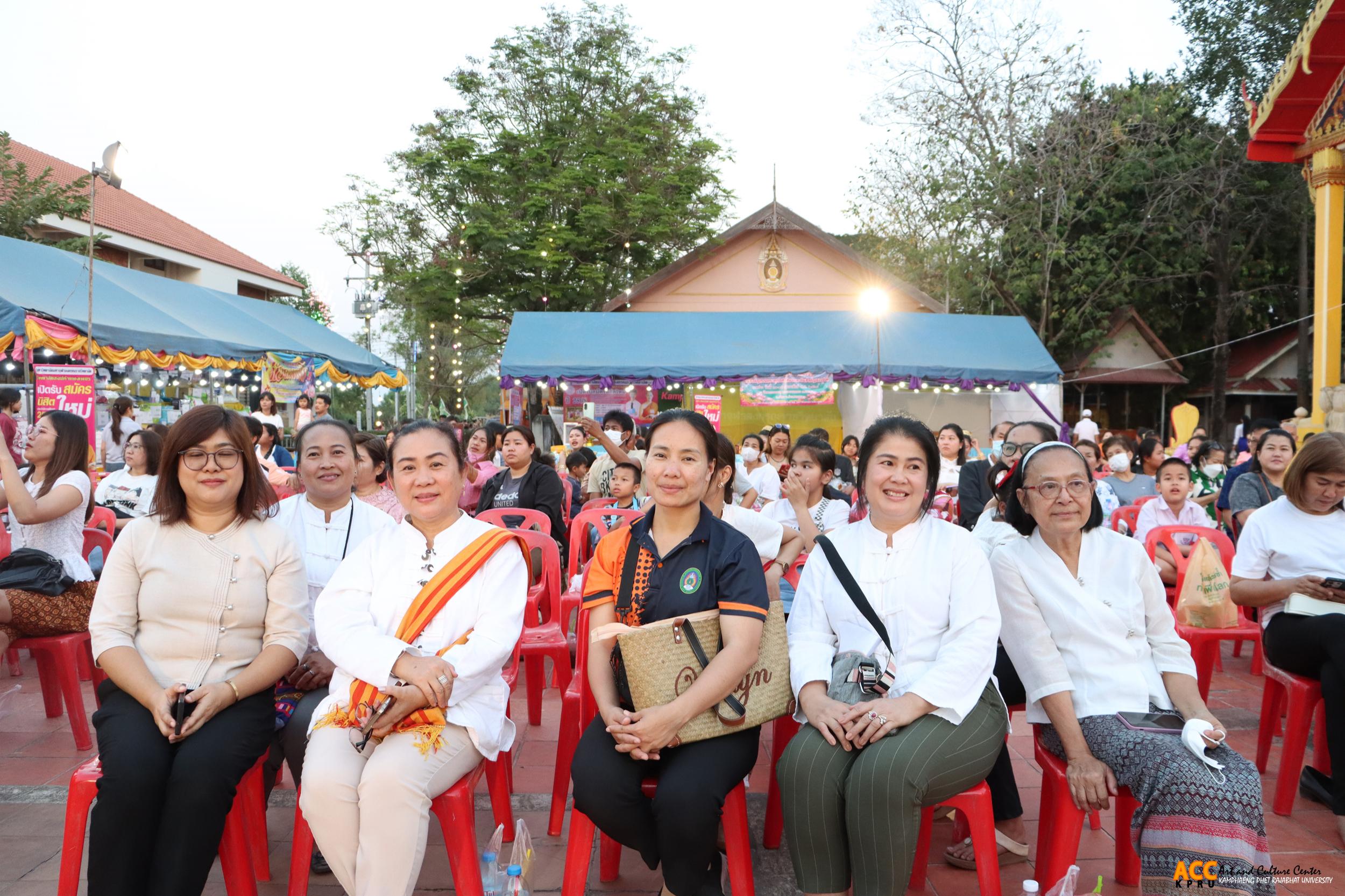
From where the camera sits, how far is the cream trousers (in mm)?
2139

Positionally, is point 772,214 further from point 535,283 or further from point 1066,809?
point 1066,809

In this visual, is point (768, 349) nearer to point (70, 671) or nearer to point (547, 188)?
point (547, 188)

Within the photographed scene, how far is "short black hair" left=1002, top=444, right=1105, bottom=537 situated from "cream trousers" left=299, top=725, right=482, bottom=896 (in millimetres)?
1942

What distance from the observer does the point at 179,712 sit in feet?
7.61

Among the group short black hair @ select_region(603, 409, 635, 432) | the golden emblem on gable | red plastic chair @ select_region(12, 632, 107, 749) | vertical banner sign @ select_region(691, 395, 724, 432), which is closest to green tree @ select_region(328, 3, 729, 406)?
the golden emblem on gable

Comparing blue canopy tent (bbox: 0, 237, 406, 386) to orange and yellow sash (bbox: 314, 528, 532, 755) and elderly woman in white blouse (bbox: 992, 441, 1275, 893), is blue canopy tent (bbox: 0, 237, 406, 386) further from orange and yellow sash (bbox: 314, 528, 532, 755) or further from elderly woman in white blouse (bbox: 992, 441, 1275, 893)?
elderly woman in white blouse (bbox: 992, 441, 1275, 893)

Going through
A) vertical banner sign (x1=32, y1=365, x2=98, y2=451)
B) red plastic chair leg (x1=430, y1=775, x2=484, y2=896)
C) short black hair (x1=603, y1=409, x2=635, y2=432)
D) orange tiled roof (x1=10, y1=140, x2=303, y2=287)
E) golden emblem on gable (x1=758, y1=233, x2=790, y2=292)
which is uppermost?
orange tiled roof (x1=10, y1=140, x2=303, y2=287)

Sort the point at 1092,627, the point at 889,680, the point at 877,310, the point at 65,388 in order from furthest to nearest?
the point at 877,310
the point at 65,388
the point at 1092,627
the point at 889,680

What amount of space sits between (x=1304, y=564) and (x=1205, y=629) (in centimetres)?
75

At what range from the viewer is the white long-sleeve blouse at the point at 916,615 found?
2.35 meters

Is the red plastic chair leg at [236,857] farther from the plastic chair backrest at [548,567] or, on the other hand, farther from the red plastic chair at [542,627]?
the plastic chair backrest at [548,567]

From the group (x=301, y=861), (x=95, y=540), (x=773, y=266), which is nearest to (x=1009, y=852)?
(x=301, y=861)

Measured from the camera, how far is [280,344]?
1487 cm

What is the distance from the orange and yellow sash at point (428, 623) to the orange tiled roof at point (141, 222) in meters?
21.6
